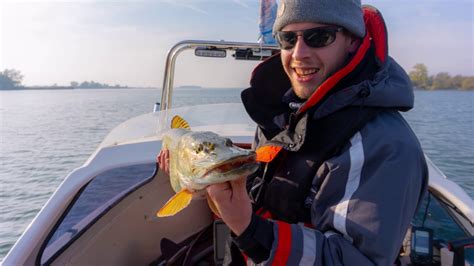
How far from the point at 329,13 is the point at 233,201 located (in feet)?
4.05

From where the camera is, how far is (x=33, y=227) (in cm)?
277

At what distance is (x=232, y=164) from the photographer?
1.65 meters

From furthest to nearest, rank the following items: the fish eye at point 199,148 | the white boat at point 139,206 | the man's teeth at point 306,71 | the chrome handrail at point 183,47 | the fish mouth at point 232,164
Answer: the chrome handrail at point 183,47 → the white boat at point 139,206 → the man's teeth at point 306,71 → the fish eye at point 199,148 → the fish mouth at point 232,164

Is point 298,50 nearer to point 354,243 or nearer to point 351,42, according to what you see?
point 351,42

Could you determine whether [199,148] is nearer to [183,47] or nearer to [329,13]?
[329,13]

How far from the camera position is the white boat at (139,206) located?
2.88 m

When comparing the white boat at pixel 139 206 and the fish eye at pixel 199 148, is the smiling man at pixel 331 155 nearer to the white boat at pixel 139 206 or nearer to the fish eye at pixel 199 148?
Answer: the fish eye at pixel 199 148

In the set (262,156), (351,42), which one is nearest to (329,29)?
(351,42)

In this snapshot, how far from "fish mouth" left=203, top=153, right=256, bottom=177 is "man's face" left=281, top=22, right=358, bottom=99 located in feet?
3.04

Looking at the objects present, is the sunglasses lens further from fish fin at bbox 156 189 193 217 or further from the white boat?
the white boat

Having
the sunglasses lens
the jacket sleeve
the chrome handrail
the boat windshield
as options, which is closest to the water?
the chrome handrail

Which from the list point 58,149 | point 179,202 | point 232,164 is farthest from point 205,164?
point 58,149

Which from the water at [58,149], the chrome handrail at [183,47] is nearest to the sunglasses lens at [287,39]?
the chrome handrail at [183,47]

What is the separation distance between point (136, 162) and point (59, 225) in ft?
2.65
